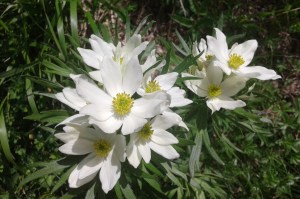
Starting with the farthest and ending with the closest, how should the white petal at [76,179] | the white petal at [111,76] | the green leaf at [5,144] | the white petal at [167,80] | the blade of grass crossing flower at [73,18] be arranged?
the blade of grass crossing flower at [73,18]
the green leaf at [5,144]
the white petal at [167,80]
the white petal at [76,179]
the white petal at [111,76]

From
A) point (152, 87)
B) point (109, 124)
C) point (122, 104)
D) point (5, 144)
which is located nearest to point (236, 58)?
point (152, 87)

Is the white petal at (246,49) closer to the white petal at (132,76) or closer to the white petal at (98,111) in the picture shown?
the white petal at (132,76)

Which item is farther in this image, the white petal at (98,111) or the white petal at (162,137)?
the white petal at (162,137)

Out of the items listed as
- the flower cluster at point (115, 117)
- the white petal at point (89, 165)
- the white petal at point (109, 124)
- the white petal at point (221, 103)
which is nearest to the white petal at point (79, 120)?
the flower cluster at point (115, 117)

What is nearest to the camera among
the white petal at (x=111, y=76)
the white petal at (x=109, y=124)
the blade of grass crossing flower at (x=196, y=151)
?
the white petal at (x=109, y=124)

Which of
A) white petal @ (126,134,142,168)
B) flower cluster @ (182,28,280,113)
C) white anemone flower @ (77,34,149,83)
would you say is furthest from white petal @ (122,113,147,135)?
flower cluster @ (182,28,280,113)

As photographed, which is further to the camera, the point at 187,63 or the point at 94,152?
the point at 187,63

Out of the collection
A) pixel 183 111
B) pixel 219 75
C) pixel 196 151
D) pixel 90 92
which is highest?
pixel 90 92

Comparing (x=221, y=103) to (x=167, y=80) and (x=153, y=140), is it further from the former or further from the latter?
(x=153, y=140)
